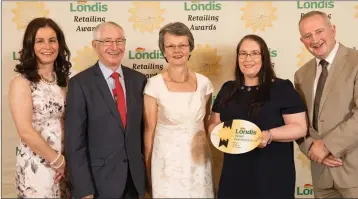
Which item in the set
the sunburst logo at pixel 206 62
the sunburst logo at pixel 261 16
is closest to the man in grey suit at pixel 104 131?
the sunburst logo at pixel 206 62

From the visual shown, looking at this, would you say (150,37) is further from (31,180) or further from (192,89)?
Answer: (31,180)

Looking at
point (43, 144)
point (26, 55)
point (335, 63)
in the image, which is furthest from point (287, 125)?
point (26, 55)

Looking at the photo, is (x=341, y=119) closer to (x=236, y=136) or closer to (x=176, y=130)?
(x=236, y=136)

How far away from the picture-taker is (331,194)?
6.97ft

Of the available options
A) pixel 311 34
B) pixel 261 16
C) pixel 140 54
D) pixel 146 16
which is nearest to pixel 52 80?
pixel 140 54

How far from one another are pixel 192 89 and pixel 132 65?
0.81 metres

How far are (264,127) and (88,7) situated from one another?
1564 millimetres

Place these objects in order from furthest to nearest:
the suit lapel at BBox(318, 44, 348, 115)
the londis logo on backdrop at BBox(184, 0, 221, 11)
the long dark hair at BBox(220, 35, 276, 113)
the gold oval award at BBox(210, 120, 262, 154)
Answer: the londis logo on backdrop at BBox(184, 0, 221, 11)
the suit lapel at BBox(318, 44, 348, 115)
the long dark hair at BBox(220, 35, 276, 113)
the gold oval award at BBox(210, 120, 262, 154)

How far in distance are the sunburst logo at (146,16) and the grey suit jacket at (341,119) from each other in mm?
1247

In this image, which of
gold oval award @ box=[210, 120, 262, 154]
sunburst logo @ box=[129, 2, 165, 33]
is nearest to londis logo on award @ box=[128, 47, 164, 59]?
sunburst logo @ box=[129, 2, 165, 33]

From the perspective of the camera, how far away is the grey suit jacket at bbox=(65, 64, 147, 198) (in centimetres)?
189

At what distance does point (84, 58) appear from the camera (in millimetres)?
2732

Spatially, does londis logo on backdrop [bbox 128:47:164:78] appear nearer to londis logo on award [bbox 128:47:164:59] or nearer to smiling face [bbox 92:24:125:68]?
londis logo on award [bbox 128:47:164:59]

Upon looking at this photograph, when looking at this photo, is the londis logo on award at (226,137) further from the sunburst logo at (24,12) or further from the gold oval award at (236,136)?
the sunburst logo at (24,12)
